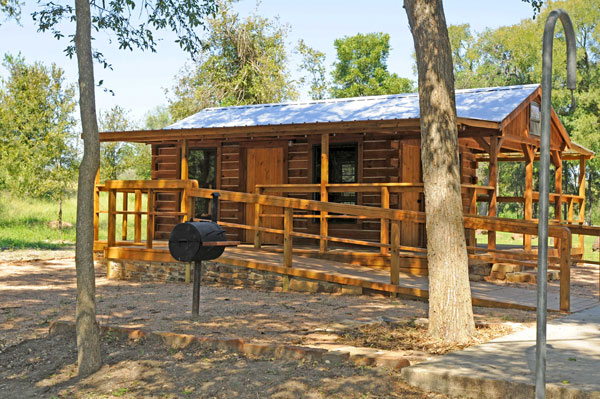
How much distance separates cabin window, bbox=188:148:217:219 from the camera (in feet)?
54.4

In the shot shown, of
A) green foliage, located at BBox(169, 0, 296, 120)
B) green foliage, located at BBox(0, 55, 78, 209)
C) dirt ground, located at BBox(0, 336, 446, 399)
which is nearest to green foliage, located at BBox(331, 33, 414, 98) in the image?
green foliage, located at BBox(169, 0, 296, 120)

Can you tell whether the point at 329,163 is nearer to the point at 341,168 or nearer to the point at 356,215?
the point at 341,168

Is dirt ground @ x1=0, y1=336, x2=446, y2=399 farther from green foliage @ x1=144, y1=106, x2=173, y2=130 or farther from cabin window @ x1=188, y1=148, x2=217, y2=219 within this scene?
green foliage @ x1=144, y1=106, x2=173, y2=130

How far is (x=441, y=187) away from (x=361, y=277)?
3723mm

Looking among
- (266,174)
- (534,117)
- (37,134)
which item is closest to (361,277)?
(266,174)

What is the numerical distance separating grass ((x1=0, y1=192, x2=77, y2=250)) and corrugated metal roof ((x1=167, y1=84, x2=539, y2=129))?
24.1 feet

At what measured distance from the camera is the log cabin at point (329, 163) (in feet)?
41.5

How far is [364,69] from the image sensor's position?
50.2 m

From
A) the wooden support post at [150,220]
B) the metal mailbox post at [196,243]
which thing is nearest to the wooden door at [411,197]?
the wooden support post at [150,220]

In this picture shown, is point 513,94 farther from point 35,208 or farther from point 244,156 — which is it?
point 35,208

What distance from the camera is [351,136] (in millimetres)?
14820

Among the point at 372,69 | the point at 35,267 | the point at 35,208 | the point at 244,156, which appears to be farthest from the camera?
the point at 372,69

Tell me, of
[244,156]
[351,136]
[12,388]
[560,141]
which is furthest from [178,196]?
[12,388]

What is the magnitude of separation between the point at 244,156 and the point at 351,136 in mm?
2769
